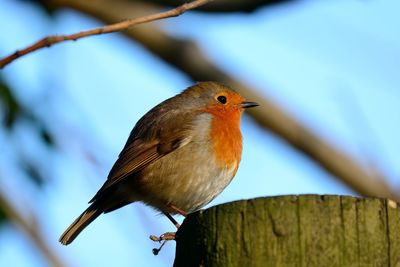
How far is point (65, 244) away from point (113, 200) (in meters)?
0.55

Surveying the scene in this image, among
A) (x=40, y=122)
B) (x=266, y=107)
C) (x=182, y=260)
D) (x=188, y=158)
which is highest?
(x=266, y=107)

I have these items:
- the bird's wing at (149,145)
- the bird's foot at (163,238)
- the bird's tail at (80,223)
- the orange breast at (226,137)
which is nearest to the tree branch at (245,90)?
the orange breast at (226,137)

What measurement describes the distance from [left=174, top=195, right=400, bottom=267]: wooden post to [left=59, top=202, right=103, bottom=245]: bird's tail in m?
3.11

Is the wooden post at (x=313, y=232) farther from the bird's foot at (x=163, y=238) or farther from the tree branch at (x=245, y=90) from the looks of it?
the tree branch at (x=245, y=90)

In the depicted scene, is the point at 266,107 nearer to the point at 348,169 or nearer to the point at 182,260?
the point at 348,169

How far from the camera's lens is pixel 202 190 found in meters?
5.87

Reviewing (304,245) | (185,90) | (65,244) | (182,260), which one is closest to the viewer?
(304,245)

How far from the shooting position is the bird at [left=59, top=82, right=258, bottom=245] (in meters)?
5.88

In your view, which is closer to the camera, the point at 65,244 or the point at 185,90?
the point at 65,244

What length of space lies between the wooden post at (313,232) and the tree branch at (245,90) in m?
3.25

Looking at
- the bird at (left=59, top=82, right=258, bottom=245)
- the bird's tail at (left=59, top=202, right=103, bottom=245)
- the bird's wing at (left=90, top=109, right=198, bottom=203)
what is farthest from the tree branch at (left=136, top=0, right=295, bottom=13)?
the bird's tail at (left=59, top=202, right=103, bottom=245)

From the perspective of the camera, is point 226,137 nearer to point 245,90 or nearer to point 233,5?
point 245,90

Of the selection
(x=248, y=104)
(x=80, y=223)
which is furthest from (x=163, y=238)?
(x=248, y=104)

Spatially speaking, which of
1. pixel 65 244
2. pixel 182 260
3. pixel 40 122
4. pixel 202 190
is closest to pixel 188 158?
pixel 202 190
